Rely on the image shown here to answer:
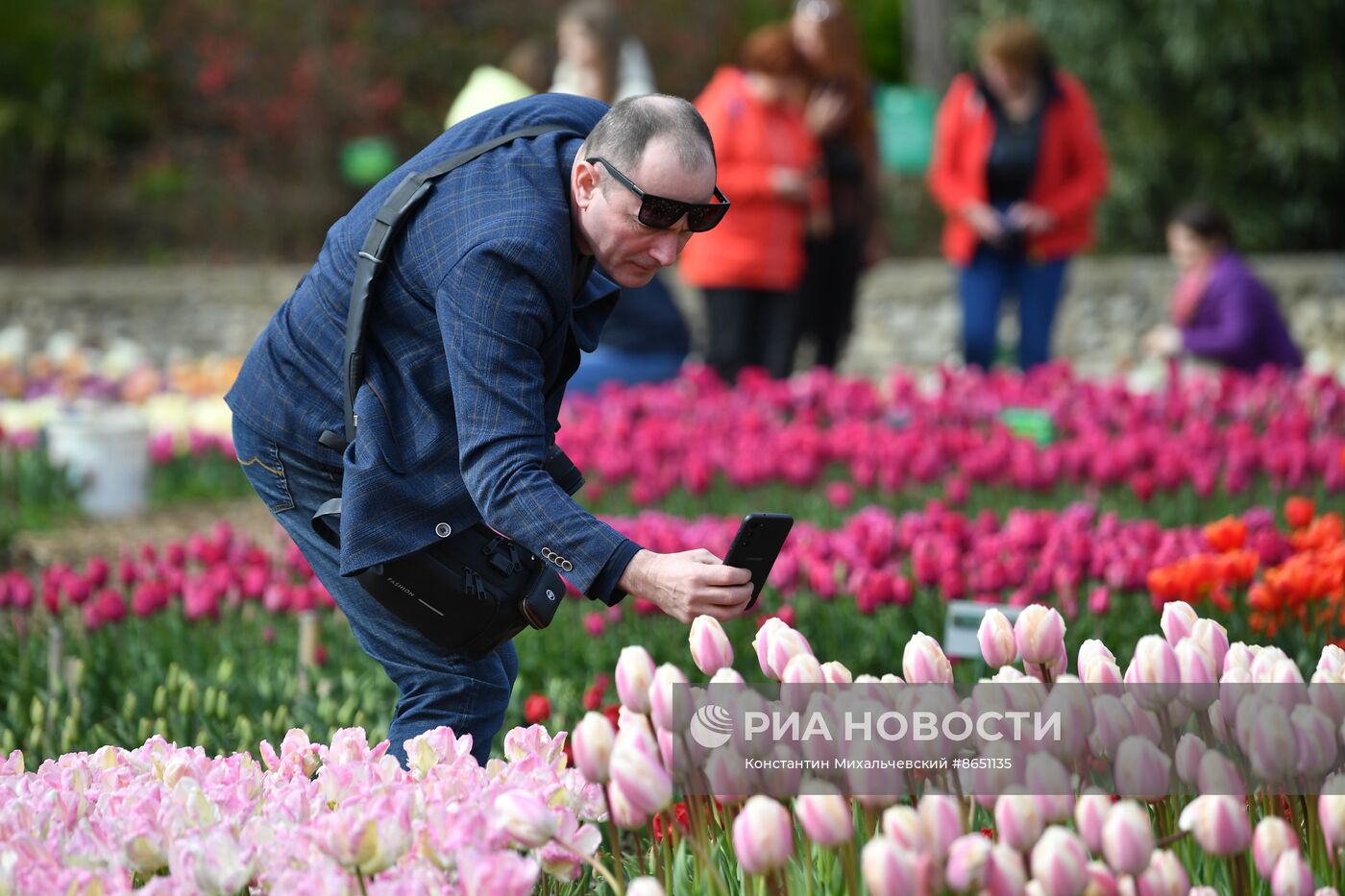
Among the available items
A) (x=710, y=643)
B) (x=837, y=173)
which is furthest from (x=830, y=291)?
(x=710, y=643)

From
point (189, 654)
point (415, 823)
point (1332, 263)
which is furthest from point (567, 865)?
point (1332, 263)

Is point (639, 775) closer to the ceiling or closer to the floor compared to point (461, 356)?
closer to the floor

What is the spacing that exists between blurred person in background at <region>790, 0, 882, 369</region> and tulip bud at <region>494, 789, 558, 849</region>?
20.6ft

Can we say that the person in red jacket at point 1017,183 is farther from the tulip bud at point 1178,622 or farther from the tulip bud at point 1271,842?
the tulip bud at point 1271,842

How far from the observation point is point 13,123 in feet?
48.9

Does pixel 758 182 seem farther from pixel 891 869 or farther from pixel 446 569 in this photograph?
pixel 891 869

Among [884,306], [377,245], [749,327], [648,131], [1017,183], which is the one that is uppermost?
[884,306]

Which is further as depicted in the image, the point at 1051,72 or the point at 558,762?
the point at 1051,72

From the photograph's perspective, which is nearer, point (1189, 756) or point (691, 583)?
point (1189, 756)

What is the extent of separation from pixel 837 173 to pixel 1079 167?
1.25m

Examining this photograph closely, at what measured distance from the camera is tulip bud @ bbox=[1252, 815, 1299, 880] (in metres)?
1.74

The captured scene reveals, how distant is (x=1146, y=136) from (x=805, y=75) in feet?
23.2

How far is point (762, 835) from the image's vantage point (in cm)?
173

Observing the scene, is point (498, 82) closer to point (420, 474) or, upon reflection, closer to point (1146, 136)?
point (420, 474)
